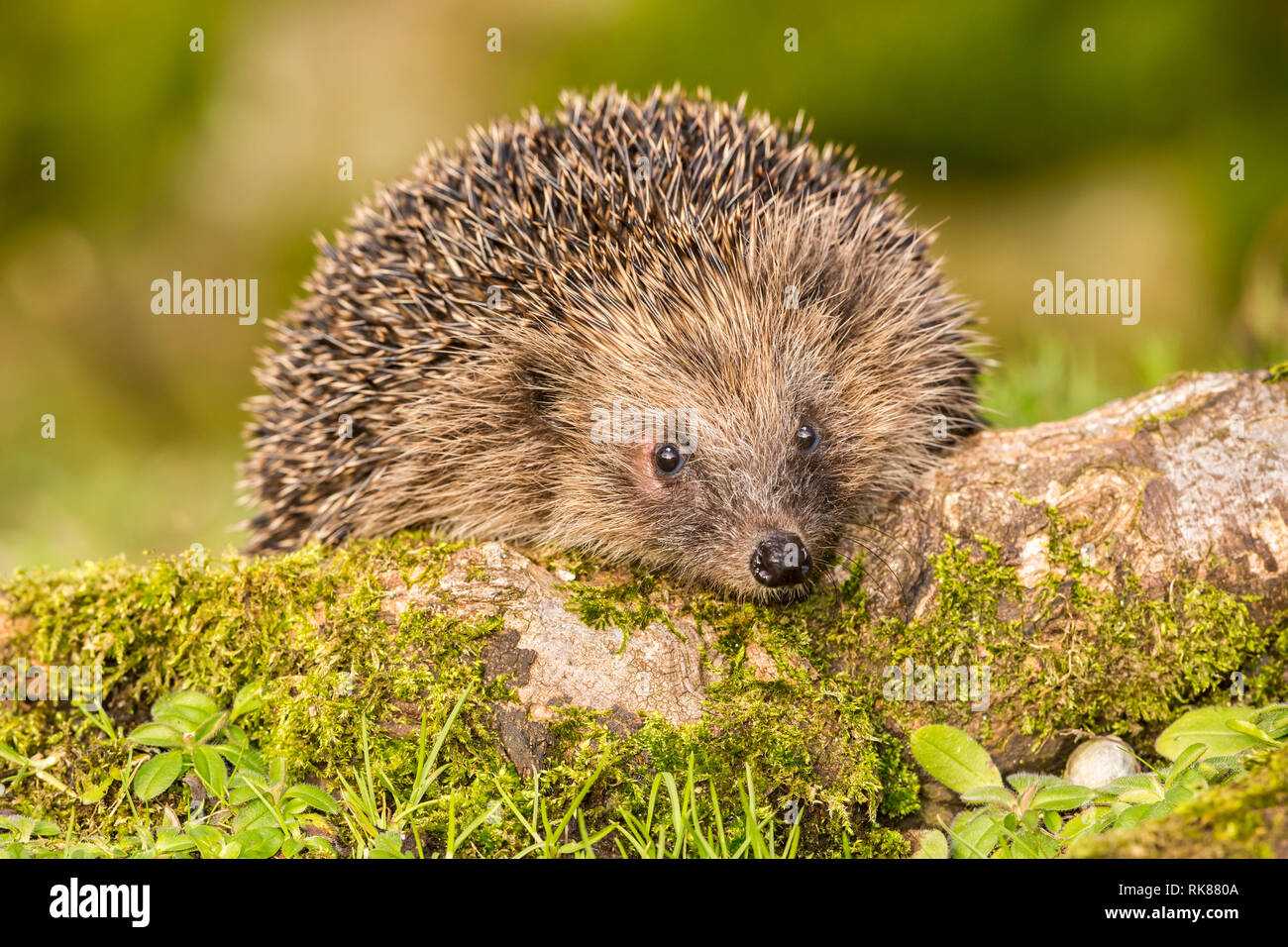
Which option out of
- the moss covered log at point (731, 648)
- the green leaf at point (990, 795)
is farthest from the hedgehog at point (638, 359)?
the green leaf at point (990, 795)

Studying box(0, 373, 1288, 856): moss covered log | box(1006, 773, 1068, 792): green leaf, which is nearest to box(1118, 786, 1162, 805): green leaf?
box(1006, 773, 1068, 792): green leaf

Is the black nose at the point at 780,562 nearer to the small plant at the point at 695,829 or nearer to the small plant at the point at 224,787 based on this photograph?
the small plant at the point at 695,829

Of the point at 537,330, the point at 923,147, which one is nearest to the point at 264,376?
the point at 537,330

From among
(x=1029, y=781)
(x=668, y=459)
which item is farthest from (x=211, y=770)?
(x=1029, y=781)

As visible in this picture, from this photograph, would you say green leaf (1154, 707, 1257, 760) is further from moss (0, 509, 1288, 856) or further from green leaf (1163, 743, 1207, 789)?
moss (0, 509, 1288, 856)
